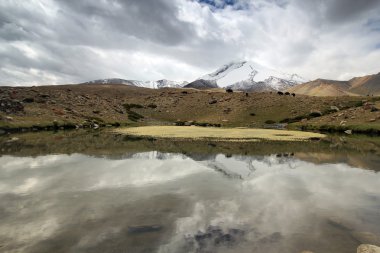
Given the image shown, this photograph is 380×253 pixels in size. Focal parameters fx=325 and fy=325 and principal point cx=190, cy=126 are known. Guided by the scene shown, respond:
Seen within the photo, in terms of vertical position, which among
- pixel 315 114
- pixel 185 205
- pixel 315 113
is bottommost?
pixel 185 205

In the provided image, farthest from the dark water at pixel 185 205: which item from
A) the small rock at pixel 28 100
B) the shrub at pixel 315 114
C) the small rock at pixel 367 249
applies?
the shrub at pixel 315 114

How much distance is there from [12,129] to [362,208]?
6792cm

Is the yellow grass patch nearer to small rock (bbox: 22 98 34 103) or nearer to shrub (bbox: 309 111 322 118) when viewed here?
shrub (bbox: 309 111 322 118)

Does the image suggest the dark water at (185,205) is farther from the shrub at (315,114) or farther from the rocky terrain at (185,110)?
the shrub at (315,114)

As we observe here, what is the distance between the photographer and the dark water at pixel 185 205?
1195cm

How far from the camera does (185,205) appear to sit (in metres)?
16.5

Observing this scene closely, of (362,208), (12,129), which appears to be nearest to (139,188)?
(362,208)

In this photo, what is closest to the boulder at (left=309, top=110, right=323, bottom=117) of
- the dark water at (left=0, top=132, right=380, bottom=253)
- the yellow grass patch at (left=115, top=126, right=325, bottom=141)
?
the yellow grass patch at (left=115, top=126, right=325, bottom=141)

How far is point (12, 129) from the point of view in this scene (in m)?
67.1

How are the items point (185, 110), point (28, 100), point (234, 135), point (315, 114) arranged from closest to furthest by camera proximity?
point (234, 135), point (28, 100), point (315, 114), point (185, 110)

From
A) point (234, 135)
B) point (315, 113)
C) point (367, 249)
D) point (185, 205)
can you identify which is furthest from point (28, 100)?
point (367, 249)

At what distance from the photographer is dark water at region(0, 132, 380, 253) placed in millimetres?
11945

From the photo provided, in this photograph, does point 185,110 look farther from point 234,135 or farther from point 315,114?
point 234,135

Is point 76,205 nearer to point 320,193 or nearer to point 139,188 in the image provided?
point 139,188
